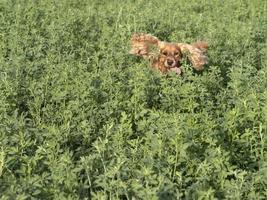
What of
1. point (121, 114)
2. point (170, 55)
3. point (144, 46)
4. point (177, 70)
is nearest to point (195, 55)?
point (170, 55)

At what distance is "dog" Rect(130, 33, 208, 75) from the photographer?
5309 millimetres

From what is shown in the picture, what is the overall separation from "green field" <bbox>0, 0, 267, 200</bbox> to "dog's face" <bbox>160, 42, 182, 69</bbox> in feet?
0.58

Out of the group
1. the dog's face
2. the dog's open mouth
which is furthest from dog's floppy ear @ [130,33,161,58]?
the dog's open mouth

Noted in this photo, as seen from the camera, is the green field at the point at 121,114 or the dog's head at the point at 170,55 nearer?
the green field at the point at 121,114

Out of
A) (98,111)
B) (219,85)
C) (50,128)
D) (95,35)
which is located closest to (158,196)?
(50,128)

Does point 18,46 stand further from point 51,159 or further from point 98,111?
point 51,159

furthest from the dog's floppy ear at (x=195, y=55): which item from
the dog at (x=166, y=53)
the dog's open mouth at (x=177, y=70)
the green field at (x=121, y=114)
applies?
the dog's open mouth at (x=177, y=70)

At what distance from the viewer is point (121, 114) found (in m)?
4.11

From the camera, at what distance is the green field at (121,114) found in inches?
126

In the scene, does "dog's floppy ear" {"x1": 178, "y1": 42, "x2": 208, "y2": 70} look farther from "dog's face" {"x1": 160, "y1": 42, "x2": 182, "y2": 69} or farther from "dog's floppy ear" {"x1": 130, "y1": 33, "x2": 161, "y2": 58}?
"dog's floppy ear" {"x1": 130, "y1": 33, "x2": 161, "y2": 58}

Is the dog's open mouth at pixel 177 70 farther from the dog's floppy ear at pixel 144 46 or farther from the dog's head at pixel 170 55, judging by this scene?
the dog's floppy ear at pixel 144 46

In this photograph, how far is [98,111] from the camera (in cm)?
429

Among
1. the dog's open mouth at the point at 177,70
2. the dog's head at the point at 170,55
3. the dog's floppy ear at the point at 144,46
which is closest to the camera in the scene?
the dog's open mouth at the point at 177,70

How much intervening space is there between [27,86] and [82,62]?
38.4 inches
